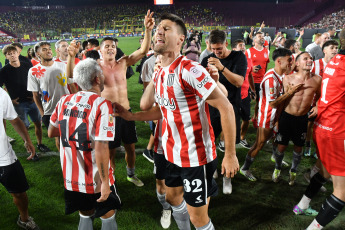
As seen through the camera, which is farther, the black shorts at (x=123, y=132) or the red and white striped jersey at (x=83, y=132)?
the black shorts at (x=123, y=132)

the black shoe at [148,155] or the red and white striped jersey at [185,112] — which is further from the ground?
the red and white striped jersey at [185,112]

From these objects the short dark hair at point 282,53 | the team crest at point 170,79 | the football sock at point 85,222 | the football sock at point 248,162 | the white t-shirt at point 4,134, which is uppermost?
the short dark hair at point 282,53

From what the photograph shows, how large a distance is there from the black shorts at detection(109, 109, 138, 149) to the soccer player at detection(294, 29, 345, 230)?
2617 millimetres

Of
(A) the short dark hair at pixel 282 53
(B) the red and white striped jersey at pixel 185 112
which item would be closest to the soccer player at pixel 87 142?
(B) the red and white striped jersey at pixel 185 112

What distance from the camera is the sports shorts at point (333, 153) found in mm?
2562

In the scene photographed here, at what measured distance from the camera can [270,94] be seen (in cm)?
378

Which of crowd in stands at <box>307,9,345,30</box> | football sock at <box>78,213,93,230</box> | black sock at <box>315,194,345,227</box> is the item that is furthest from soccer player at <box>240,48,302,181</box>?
crowd in stands at <box>307,9,345,30</box>

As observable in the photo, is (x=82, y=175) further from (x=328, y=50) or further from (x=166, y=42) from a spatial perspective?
(x=328, y=50)

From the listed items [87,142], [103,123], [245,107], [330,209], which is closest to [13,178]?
[87,142]

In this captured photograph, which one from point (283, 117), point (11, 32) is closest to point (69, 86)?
point (283, 117)

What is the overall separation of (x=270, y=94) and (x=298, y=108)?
0.45m

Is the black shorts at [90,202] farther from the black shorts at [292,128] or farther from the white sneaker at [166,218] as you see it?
the black shorts at [292,128]

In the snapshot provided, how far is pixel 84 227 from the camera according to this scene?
8.10 feet

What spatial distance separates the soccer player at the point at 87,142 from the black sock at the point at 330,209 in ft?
7.38
